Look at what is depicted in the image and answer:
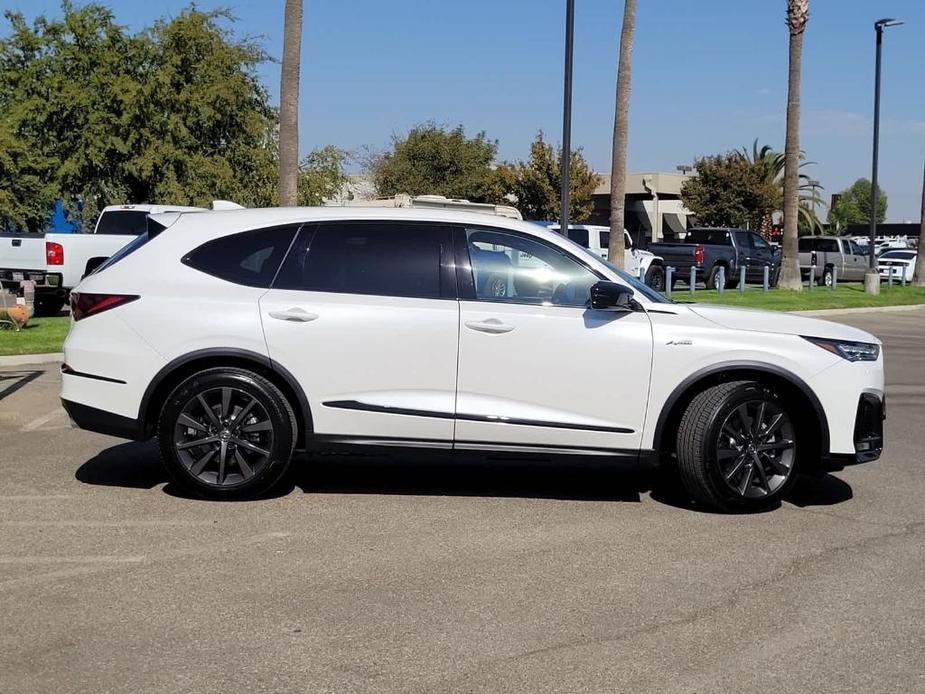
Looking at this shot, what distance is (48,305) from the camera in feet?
64.6

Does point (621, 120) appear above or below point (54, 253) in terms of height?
above

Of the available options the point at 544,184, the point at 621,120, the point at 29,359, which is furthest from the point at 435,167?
the point at 29,359

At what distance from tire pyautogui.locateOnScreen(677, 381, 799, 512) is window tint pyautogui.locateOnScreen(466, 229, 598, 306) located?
991 millimetres

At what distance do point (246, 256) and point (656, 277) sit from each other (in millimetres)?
23436

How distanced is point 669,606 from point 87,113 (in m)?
27.2

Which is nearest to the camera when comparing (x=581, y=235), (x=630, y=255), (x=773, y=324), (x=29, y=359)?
(x=773, y=324)

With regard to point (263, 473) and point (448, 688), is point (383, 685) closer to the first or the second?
point (448, 688)

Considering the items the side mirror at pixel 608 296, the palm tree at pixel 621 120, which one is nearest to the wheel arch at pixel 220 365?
the side mirror at pixel 608 296

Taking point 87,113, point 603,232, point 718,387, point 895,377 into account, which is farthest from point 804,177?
point 718,387

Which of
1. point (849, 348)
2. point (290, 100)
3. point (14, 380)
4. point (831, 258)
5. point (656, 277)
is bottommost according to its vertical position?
point (14, 380)

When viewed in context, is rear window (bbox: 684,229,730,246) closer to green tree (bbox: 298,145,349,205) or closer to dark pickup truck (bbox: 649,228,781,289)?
dark pickup truck (bbox: 649,228,781,289)

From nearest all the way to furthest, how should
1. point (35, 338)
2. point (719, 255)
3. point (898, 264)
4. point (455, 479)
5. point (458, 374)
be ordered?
1. point (458, 374)
2. point (455, 479)
3. point (35, 338)
4. point (719, 255)
5. point (898, 264)

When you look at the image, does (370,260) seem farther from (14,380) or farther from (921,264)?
(921,264)

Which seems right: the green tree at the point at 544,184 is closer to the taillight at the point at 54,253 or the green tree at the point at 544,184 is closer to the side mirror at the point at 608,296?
the taillight at the point at 54,253
